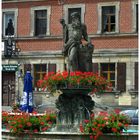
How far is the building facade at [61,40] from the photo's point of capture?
3469 cm

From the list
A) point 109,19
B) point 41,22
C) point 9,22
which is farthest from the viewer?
point 9,22

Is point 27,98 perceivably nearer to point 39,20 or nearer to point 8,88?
point 8,88

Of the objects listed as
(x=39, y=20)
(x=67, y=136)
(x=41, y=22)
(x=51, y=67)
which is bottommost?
(x=67, y=136)

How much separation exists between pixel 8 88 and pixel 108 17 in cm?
857

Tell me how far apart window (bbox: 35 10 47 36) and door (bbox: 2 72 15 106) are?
3431mm

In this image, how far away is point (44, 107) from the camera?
34719 mm

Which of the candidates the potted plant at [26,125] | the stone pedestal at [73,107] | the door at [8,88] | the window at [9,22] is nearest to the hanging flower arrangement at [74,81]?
the stone pedestal at [73,107]

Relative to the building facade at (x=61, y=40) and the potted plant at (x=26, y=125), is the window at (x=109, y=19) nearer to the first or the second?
the building facade at (x=61, y=40)

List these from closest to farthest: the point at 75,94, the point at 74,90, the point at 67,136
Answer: the point at 67,136 → the point at 74,90 → the point at 75,94

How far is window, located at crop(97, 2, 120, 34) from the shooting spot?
117 ft

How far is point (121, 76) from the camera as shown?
114 feet

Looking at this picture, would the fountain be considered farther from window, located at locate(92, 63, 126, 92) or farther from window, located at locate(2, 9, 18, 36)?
window, located at locate(2, 9, 18, 36)

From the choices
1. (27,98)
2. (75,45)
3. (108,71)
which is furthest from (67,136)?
(108,71)

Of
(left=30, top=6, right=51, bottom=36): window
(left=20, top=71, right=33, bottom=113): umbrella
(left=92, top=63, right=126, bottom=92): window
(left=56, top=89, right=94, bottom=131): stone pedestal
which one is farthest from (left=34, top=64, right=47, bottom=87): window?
(left=56, top=89, right=94, bottom=131): stone pedestal
